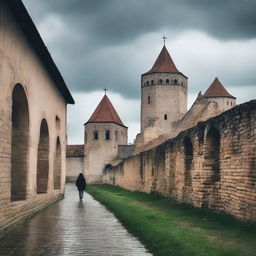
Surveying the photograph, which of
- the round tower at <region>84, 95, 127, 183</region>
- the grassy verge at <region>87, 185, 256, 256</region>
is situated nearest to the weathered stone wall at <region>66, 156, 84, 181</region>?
the round tower at <region>84, 95, 127, 183</region>

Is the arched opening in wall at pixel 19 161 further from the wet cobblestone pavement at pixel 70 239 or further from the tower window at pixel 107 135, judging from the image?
the tower window at pixel 107 135

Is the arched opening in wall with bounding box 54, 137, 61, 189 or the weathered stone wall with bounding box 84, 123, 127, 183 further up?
the weathered stone wall with bounding box 84, 123, 127, 183

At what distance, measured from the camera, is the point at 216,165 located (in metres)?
13.3

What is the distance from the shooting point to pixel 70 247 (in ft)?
25.5

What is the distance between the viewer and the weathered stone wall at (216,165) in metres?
9.66

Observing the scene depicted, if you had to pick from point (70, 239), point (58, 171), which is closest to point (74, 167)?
point (58, 171)

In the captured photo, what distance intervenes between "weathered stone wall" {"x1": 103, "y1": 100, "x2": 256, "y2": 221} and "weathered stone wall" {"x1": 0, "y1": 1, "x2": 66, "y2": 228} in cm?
473

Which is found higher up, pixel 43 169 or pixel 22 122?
pixel 22 122

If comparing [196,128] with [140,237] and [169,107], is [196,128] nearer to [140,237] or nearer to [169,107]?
[140,237]

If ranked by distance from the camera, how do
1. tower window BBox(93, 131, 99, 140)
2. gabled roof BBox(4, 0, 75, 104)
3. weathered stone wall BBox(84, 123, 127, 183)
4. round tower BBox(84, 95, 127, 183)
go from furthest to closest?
1. tower window BBox(93, 131, 99, 140)
2. round tower BBox(84, 95, 127, 183)
3. weathered stone wall BBox(84, 123, 127, 183)
4. gabled roof BBox(4, 0, 75, 104)

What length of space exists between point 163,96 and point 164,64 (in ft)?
25.8

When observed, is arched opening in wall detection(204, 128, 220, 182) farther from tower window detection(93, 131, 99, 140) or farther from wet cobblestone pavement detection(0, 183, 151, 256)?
tower window detection(93, 131, 99, 140)

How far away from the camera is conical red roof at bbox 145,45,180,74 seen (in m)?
80.7

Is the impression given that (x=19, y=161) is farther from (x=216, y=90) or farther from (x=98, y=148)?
(x=216, y=90)
